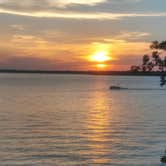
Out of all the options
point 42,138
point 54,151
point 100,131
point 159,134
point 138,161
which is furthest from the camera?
point 100,131

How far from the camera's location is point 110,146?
37.1 m

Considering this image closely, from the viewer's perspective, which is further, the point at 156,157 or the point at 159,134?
the point at 159,134

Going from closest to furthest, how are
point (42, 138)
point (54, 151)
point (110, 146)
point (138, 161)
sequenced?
point (138, 161), point (54, 151), point (110, 146), point (42, 138)

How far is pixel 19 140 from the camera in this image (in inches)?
1537

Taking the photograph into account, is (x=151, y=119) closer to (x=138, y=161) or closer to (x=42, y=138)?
(x=42, y=138)

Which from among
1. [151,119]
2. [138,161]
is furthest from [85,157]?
Answer: [151,119]

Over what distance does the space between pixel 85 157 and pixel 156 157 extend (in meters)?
4.28

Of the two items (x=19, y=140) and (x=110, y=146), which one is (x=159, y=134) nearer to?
(x=110, y=146)

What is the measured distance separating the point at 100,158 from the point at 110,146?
443 centimetres

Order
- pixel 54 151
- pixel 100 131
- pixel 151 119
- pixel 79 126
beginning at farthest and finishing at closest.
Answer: pixel 151 119, pixel 79 126, pixel 100 131, pixel 54 151

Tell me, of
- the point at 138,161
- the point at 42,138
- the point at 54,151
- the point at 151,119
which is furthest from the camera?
the point at 151,119

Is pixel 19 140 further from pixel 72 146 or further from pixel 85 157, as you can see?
pixel 85 157

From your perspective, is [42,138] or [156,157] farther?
[42,138]

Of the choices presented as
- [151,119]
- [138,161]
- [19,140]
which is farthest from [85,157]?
[151,119]
